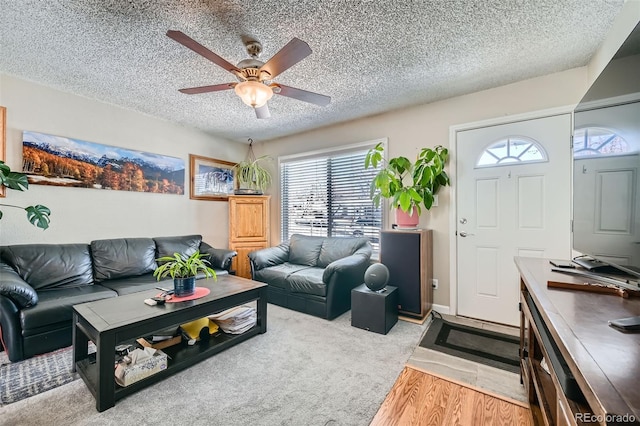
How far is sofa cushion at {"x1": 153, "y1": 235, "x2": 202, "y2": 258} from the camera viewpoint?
3469mm

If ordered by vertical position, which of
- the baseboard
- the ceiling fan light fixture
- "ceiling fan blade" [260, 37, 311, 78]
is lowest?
the baseboard

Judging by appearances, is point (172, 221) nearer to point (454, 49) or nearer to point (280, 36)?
point (280, 36)

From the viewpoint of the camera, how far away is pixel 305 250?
Answer: 3.85 m

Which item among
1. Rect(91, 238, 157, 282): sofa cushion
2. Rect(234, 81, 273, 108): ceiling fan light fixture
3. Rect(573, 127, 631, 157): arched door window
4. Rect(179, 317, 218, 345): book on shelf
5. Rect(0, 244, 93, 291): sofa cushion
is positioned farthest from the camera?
Rect(91, 238, 157, 282): sofa cushion

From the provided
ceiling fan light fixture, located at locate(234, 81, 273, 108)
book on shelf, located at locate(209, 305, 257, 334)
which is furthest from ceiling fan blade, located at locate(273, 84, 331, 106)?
book on shelf, located at locate(209, 305, 257, 334)

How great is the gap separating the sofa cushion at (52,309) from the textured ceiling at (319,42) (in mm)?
2072

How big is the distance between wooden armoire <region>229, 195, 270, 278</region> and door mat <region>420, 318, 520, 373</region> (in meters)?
2.75

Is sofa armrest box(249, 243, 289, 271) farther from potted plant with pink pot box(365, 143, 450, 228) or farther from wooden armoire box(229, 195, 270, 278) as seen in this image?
potted plant with pink pot box(365, 143, 450, 228)

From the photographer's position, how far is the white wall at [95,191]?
2.64 m

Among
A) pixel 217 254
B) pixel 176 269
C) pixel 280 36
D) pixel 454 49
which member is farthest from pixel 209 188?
pixel 454 49

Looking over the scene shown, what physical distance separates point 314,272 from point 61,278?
2590mm

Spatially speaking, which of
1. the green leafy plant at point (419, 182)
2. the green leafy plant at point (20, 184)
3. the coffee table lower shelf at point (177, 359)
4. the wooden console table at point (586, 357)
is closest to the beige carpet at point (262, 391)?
the coffee table lower shelf at point (177, 359)

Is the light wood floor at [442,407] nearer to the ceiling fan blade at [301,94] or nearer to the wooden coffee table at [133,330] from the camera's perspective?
the wooden coffee table at [133,330]

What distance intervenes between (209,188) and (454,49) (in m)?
3.79
